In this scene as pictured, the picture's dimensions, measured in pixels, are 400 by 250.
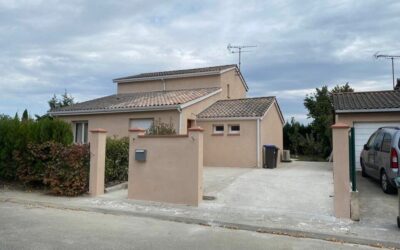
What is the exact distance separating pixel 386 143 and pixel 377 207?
2.59 m

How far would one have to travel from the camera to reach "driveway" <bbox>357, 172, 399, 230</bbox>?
27.9 feet

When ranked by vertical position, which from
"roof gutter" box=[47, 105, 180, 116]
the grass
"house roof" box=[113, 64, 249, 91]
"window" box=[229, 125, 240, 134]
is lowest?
the grass

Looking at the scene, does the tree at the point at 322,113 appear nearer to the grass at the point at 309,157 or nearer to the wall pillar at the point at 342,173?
the grass at the point at 309,157

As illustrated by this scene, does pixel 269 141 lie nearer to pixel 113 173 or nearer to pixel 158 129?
pixel 158 129

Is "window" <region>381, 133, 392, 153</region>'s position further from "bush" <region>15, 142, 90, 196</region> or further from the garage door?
"bush" <region>15, 142, 90, 196</region>

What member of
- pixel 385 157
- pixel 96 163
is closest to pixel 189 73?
pixel 96 163

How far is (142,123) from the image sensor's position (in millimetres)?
20406

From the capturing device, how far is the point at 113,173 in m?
13.6

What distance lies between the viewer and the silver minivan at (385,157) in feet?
35.1

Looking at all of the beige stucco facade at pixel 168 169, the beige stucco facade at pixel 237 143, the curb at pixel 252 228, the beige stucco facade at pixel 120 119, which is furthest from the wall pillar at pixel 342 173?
the beige stucco facade at pixel 120 119

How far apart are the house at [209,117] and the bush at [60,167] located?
750cm

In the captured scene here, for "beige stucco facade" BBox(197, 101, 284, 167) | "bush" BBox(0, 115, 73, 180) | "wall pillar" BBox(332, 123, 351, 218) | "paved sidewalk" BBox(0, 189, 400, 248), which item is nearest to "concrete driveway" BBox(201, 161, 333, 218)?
"wall pillar" BBox(332, 123, 351, 218)

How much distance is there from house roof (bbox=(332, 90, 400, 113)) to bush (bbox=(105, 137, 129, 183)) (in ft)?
30.0

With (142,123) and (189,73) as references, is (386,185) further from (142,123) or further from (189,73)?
(189,73)
